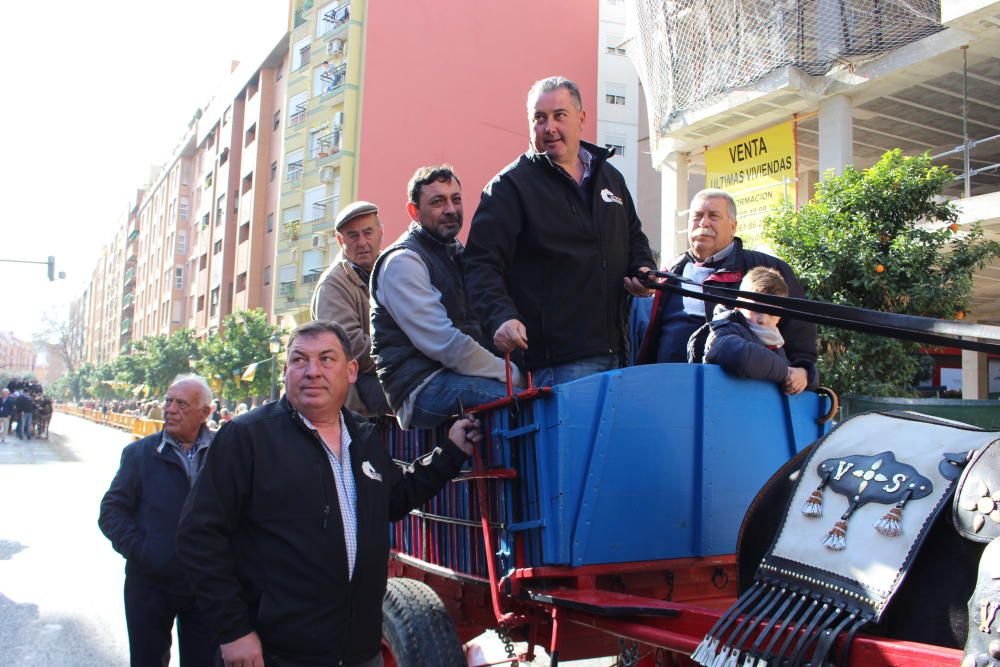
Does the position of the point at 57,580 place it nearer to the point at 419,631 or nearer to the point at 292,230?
the point at 419,631

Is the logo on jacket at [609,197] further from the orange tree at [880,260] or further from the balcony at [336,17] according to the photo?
the balcony at [336,17]

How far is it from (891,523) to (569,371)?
5.82ft

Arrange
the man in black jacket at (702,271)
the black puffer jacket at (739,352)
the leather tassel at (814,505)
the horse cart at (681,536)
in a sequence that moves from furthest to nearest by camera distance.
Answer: the man in black jacket at (702,271)
the black puffer jacket at (739,352)
the leather tassel at (814,505)
the horse cart at (681,536)

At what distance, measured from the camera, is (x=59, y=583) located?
331 inches

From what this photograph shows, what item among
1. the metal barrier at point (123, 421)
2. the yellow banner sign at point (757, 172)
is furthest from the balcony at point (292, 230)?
the yellow banner sign at point (757, 172)

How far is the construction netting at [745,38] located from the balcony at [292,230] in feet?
76.7

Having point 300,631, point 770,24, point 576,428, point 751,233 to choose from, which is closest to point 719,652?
point 576,428

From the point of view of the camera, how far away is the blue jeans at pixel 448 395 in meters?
3.49

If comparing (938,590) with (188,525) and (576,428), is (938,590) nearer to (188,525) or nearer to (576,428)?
(576,428)

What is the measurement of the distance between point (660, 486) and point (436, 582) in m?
1.42

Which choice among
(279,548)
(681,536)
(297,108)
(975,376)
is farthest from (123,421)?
(681,536)

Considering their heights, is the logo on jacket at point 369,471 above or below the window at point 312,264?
below

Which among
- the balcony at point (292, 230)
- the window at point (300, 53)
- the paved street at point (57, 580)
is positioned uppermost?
the window at point (300, 53)

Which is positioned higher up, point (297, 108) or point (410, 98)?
point (297, 108)
